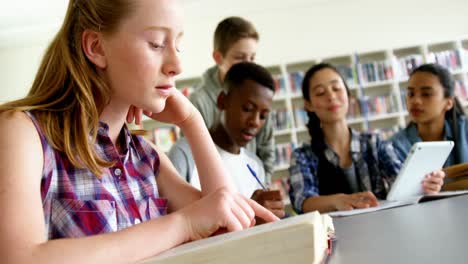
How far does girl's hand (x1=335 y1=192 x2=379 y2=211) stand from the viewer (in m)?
1.34

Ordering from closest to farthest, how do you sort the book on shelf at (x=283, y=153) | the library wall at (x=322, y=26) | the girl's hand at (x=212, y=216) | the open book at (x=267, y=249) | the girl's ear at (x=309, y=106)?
the open book at (x=267, y=249), the girl's hand at (x=212, y=216), the girl's ear at (x=309, y=106), the book on shelf at (x=283, y=153), the library wall at (x=322, y=26)

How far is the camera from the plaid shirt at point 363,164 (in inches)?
73.1

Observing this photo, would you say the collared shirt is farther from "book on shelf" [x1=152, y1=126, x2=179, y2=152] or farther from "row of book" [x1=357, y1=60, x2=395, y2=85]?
"book on shelf" [x1=152, y1=126, x2=179, y2=152]

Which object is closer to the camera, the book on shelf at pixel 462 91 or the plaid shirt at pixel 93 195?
the plaid shirt at pixel 93 195

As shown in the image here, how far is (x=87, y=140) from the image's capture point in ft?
2.36

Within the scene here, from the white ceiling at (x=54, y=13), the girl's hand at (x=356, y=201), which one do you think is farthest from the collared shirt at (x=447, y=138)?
the white ceiling at (x=54, y=13)

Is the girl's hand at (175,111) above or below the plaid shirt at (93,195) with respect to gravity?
above

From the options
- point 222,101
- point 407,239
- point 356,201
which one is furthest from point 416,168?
point 407,239

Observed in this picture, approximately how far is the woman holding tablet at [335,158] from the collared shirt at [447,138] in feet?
1.04

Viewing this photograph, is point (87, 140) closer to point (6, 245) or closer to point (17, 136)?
point (17, 136)

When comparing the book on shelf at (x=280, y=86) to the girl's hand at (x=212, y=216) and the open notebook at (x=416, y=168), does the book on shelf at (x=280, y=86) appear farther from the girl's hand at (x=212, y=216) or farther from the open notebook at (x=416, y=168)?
the girl's hand at (x=212, y=216)

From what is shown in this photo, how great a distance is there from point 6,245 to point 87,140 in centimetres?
22

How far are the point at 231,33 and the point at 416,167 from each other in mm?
1171

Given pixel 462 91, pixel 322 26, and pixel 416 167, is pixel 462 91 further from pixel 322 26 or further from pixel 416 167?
pixel 416 167
